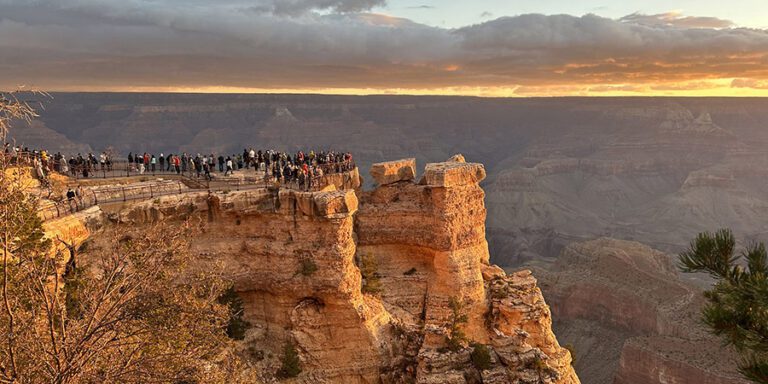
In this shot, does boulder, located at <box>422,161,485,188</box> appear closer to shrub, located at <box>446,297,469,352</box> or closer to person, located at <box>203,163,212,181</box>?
shrub, located at <box>446,297,469,352</box>

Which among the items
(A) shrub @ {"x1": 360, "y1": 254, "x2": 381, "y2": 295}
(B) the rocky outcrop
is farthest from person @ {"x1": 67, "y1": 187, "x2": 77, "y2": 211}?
(B) the rocky outcrop

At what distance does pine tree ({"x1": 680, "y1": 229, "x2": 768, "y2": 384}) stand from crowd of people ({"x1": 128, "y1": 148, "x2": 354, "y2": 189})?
74.0 feet

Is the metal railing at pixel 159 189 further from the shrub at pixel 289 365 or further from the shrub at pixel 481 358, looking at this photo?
the shrub at pixel 481 358

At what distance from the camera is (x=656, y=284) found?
75.3 metres

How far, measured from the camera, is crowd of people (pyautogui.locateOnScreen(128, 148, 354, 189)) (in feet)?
103

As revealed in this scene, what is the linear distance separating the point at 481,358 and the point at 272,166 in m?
18.4

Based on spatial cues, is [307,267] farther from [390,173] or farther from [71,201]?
[71,201]

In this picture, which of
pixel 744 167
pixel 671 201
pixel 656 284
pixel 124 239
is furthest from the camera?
pixel 744 167

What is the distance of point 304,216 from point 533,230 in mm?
122194

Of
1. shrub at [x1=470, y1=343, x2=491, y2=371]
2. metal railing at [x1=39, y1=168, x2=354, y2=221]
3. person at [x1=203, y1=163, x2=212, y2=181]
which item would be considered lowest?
shrub at [x1=470, y1=343, x2=491, y2=371]

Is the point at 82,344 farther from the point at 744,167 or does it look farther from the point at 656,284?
the point at 744,167

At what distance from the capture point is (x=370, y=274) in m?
31.8

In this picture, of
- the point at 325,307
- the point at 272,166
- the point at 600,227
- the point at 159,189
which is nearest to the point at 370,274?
the point at 325,307

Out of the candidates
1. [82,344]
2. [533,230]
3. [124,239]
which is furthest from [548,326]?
[533,230]
